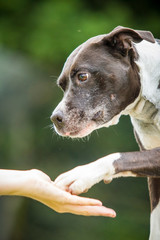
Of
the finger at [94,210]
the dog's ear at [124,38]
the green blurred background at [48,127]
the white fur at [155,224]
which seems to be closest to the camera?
the finger at [94,210]

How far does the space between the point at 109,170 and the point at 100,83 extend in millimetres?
622

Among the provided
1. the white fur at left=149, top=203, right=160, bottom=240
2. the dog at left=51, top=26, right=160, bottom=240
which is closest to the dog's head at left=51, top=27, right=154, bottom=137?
the dog at left=51, top=26, right=160, bottom=240

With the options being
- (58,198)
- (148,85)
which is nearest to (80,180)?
(58,198)

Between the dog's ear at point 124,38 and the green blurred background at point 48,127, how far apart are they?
432cm

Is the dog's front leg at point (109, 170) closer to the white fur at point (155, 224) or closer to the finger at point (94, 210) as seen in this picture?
the finger at point (94, 210)

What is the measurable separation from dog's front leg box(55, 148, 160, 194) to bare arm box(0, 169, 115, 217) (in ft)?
0.20

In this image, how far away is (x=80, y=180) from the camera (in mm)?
2574

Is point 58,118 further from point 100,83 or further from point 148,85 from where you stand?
point 148,85

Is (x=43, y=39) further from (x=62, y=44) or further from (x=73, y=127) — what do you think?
(x=73, y=127)

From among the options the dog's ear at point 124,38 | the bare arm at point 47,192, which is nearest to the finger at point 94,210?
the bare arm at point 47,192

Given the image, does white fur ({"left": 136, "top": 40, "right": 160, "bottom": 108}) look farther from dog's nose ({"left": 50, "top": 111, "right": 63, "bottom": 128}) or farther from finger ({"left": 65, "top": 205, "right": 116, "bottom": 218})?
finger ({"left": 65, "top": 205, "right": 116, "bottom": 218})

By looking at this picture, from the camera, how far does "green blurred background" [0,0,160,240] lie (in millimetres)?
7504

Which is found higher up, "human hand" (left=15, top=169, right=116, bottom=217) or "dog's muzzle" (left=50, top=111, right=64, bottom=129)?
"dog's muzzle" (left=50, top=111, right=64, bottom=129)

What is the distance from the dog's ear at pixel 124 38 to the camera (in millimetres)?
2979
